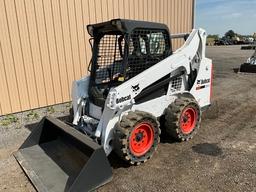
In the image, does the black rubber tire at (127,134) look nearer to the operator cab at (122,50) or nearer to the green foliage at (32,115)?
the operator cab at (122,50)

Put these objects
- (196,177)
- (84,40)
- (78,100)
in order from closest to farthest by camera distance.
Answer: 1. (196,177)
2. (78,100)
3. (84,40)

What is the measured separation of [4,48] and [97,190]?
4300mm

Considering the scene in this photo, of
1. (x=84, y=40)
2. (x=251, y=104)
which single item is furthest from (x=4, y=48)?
(x=251, y=104)

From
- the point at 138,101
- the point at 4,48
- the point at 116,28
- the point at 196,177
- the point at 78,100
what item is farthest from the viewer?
the point at 4,48

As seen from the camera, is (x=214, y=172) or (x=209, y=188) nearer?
(x=209, y=188)

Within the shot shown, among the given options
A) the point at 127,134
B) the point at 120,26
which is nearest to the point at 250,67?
the point at 120,26

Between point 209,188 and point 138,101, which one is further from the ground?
point 138,101

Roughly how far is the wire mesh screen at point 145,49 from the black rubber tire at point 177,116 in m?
0.79

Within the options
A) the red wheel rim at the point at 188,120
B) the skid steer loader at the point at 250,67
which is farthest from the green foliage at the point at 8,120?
the skid steer loader at the point at 250,67

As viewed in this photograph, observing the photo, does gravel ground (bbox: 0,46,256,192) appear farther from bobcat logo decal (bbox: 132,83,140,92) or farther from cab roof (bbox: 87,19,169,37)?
cab roof (bbox: 87,19,169,37)

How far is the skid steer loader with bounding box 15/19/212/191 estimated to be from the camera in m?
3.15

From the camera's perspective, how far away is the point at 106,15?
6.95 meters

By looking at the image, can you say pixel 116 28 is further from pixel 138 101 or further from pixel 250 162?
pixel 250 162

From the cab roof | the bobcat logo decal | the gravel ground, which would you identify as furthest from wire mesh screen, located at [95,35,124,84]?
the gravel ground
